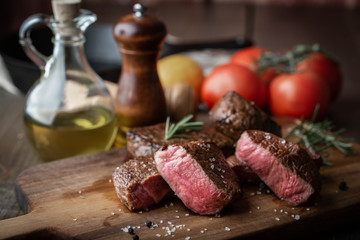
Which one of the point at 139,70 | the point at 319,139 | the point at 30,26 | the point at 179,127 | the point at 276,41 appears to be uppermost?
the point at 30,26

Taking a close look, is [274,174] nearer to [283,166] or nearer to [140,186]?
[283,166]

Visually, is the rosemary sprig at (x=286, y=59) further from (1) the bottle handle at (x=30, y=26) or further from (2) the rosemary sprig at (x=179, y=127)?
(1) the bottle handle at (x=30, y=26)

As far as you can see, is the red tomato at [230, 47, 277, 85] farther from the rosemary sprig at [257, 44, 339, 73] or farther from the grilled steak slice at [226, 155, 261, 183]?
the grilled steak slice at [226, 155, 261, 183]

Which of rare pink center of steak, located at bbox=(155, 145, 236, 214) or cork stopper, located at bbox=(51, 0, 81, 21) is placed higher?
cork stopper, located at bbox=(51, 0, 81, 21)

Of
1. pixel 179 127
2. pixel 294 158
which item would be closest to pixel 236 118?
pixel 179 127

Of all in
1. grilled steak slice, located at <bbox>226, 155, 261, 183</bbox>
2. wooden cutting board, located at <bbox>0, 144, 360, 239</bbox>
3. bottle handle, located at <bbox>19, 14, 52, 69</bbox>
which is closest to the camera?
wooden cutting board, located at <bbox>0, 144, 360, 239</bbox>

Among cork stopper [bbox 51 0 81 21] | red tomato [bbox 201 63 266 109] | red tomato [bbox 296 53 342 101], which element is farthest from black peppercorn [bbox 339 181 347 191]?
cork stopper [bbox 51 0 81 21]

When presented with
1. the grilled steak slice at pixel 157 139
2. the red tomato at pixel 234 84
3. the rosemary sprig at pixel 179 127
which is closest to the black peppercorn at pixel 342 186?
the grilled steak slice at pixel 157 139
